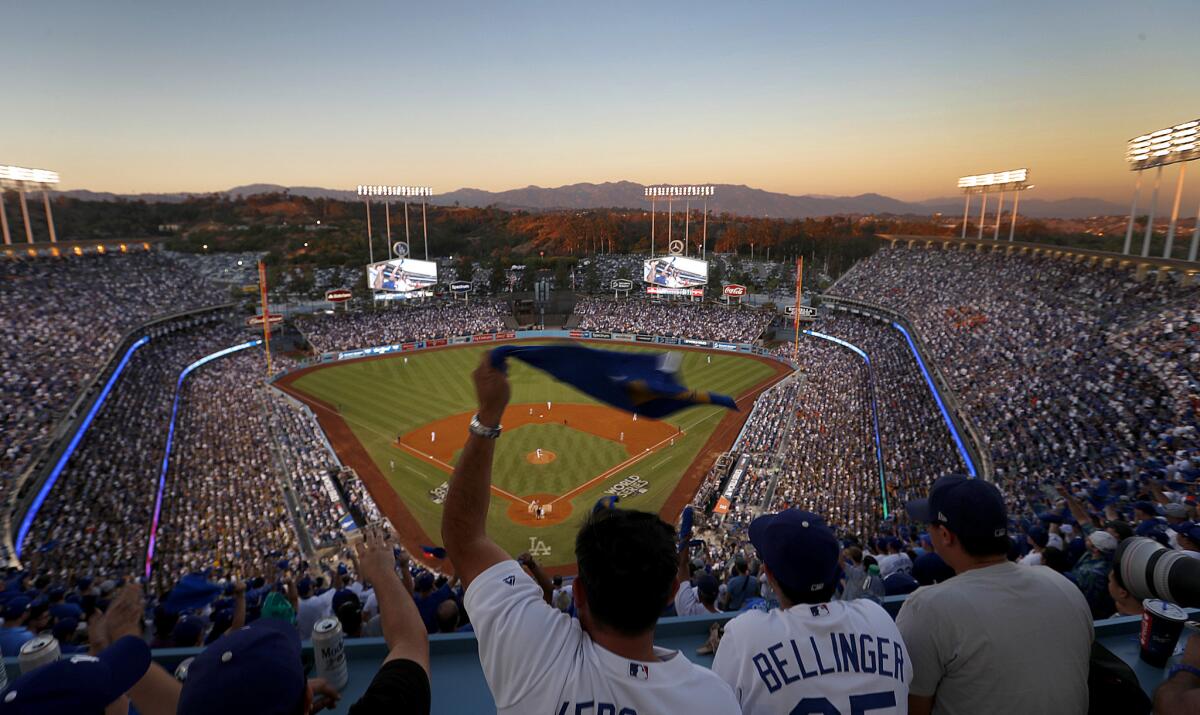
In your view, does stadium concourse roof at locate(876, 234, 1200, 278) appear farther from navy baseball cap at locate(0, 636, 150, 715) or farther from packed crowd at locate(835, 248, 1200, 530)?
navy baseball cap at locate(0, 636, 150, 715)

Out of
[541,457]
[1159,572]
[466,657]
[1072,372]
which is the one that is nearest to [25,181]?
[541,457]

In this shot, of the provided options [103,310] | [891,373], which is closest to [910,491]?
[891,373]

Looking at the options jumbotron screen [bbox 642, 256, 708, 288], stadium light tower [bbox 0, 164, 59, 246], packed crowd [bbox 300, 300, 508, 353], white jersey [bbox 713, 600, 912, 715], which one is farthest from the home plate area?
stadium light tower [bbox 0, 164, 59, 246]

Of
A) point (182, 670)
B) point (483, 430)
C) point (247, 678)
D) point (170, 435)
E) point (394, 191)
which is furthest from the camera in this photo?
point (394, 191)

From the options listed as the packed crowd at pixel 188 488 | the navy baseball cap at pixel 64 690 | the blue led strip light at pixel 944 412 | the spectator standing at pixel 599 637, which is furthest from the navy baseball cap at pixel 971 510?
the blue led strip light at pixel 944 412

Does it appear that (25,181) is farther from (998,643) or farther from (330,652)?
(998,643)

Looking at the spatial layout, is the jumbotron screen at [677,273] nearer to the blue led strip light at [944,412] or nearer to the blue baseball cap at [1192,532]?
the blue led strip light at [944,412]

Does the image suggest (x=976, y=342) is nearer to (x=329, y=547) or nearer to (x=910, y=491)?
(x=910, y=491)
